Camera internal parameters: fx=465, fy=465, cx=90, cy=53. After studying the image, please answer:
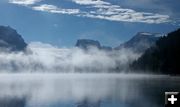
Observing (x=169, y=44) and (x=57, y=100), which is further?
(x=169, y=44)

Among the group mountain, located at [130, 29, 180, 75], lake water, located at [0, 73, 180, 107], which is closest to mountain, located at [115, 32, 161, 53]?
mountain, located at [130, 29, 180, 75]

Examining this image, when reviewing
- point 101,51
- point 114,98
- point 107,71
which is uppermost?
point 101,51

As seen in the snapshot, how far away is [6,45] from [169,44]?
7707 millimetres

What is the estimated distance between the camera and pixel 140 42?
1219cm

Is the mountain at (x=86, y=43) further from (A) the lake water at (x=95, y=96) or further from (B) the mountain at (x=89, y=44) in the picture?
(A) the lake water at (x=95, y=96)

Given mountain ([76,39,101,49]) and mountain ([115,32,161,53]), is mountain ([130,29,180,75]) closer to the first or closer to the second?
mountain ([115,32,161,53])

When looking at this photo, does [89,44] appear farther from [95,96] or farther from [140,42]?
[95,96]

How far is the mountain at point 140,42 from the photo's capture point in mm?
11203

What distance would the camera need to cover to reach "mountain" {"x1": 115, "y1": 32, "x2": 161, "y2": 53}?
1120 centimetres

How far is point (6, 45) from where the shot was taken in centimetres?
1281

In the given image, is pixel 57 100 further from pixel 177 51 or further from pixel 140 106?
pixel 177 51

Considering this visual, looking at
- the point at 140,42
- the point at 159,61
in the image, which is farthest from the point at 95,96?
the point at 140,42

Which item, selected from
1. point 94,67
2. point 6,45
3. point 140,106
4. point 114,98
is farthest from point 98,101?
point 6,45

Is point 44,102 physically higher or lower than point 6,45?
lower
